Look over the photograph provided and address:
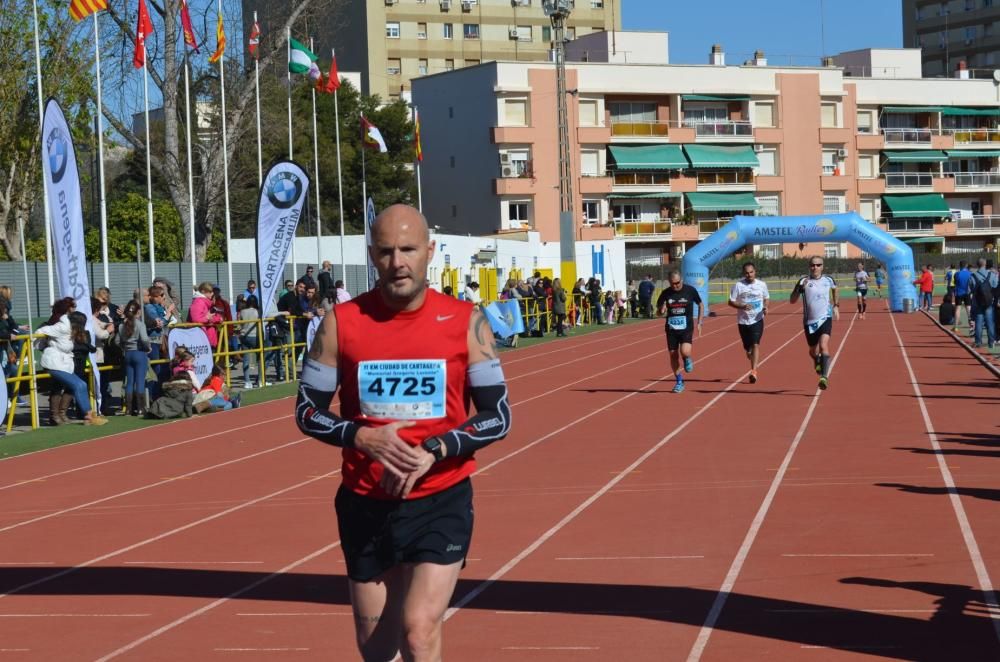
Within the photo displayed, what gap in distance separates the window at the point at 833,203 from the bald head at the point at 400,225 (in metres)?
80.1

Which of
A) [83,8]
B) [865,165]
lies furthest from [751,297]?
[865,165]

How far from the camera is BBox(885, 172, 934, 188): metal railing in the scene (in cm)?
8488

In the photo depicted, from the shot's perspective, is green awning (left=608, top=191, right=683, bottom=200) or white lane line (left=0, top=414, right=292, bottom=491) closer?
white lane line (left=0, top=414, right=292, bottom=491)

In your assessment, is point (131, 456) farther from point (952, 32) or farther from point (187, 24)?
point (952, 32)

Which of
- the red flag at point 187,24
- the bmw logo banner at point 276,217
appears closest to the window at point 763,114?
the red flag at point 187,24

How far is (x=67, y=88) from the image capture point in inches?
1320

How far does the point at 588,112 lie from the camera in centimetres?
7619

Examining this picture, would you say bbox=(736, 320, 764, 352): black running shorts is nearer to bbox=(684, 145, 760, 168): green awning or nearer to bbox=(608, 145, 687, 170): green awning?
bbox=(608, 145, 687, 170): green awning

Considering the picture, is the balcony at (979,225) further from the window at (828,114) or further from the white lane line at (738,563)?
the white lane line at (738,563)

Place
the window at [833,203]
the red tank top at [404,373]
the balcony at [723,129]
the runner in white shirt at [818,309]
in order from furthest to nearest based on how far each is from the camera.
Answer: the window at [833,203], the balcony at [723,129], the runner in white shirt at [818,309], the red tank top at [404,373]

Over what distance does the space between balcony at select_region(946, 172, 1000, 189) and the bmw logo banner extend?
227 feet

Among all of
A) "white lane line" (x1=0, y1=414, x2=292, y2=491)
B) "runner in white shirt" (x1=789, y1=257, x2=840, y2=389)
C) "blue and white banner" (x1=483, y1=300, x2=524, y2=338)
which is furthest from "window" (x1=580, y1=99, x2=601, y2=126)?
"white lane line" (x1=0, y1=414, x2=292, y2=491)

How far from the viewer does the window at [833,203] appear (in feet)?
271

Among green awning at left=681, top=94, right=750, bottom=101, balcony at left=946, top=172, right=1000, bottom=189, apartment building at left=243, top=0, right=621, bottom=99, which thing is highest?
apartment building at left=243, top=0, right=621, bottom=99
